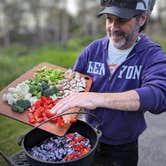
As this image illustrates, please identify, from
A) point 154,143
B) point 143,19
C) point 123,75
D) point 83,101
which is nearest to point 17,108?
point 83,101

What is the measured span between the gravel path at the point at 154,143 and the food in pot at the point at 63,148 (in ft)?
6.21

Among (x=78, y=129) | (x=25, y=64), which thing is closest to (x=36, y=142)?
(x=78, y=129)

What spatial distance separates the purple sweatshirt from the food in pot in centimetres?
44

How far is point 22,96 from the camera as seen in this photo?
2369 mm

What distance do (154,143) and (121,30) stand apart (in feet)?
7.26

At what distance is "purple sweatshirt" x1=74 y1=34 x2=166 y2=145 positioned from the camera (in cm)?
218

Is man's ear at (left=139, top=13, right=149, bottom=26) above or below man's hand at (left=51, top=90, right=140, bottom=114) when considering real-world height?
above

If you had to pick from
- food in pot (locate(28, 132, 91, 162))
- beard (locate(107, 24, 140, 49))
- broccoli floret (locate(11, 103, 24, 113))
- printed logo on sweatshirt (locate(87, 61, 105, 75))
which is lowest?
food in pot (locate(28, 132, 91, 162))

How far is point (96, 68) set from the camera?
2.46 metres

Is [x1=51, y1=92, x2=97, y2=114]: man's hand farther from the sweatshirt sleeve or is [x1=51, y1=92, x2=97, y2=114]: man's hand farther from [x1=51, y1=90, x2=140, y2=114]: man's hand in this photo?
the sweatshirt sleeve

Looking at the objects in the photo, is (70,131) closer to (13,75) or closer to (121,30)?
(121,30)

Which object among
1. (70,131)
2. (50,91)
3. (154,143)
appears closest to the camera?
(70,131)

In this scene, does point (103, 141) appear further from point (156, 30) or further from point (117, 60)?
point (156, 30)

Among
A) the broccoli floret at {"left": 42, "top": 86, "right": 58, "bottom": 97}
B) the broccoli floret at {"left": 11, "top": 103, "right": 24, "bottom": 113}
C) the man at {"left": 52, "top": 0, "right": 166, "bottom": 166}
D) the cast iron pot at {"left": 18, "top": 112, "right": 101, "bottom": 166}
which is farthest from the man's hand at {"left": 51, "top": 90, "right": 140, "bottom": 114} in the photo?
the broccoli floret at {"left": 42, "top": 86, "right": 58, "bottom": 97}
